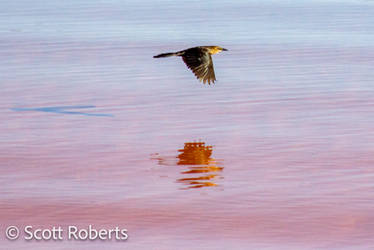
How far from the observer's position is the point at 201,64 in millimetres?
10375

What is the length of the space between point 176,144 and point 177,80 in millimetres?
3013

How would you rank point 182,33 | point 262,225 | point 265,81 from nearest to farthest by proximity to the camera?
point 262,225 < point 265,81 < point 182,33

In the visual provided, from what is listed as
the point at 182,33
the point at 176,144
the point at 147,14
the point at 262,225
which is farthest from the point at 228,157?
the point at 147,14

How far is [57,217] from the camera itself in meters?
6.99

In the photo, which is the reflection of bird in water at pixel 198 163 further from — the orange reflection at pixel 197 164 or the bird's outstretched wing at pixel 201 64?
the bird's outstretched wing at pixel 201 64

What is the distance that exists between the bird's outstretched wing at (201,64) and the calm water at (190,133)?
40 cm

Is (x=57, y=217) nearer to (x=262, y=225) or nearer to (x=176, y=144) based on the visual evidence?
(x=262, y=225)

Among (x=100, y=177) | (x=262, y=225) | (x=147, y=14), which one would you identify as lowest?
(x=262, y=225)

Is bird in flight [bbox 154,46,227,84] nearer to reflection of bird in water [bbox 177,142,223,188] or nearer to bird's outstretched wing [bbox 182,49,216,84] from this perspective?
bird's outstretched wing [bbox 182,49,216,84]

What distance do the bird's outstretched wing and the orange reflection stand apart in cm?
135

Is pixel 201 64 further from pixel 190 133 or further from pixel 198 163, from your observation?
pixel 198 163

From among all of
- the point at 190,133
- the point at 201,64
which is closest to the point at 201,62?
the point at 201,64

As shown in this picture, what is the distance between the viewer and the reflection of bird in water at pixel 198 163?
7957 millimetres

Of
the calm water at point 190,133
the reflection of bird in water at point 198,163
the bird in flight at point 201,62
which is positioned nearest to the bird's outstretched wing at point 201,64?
the bird in flight at point 201,62
